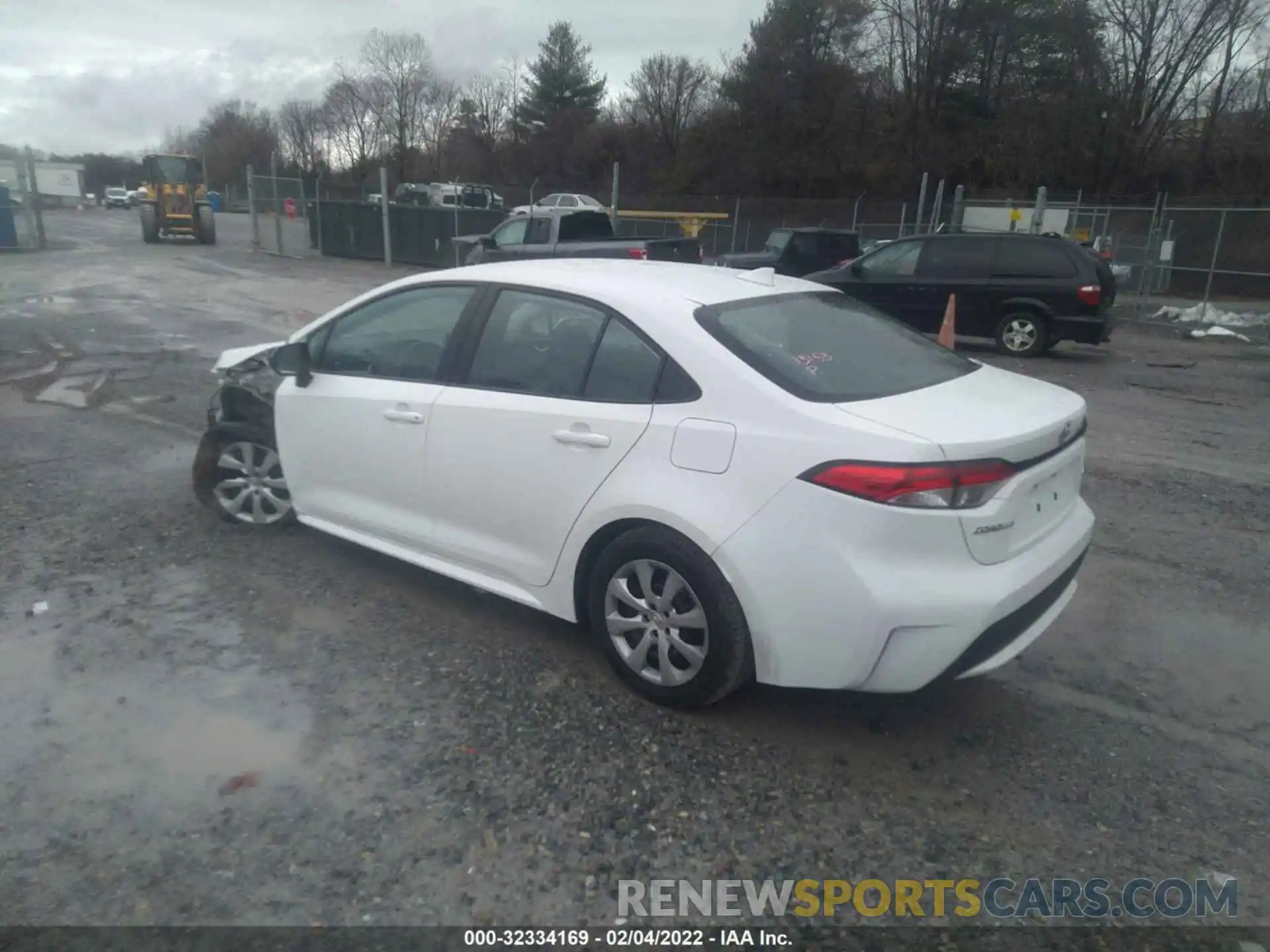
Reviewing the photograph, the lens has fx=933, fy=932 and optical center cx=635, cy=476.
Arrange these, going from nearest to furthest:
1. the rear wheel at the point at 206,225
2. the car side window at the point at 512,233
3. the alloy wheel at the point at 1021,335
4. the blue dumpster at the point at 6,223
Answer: the alloy wheel at the point at 1021,335 < the car side window at the point at 512,233 < the blue dumpster at the point at 6,223 < the rear wheel at the point at 206,225

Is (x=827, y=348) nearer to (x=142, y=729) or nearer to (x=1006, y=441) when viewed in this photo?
(x=1006, y=441)

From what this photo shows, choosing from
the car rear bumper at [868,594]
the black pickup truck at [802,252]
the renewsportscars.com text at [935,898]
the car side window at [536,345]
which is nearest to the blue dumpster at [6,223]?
the black pickup truck at [802,252]

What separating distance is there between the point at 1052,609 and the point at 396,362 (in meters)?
2.97

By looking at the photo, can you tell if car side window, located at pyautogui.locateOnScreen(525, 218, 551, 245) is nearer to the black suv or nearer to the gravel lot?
the black suv

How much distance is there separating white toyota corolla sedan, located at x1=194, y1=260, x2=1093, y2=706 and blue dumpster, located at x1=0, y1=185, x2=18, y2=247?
26.4 metres

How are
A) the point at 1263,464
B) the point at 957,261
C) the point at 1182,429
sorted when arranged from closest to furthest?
the point at 1263,464 → the point at 1182,429 → the point at 957,261

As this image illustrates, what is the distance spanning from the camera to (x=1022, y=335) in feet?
41.0

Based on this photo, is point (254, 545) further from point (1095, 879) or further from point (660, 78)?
point (660, 78)

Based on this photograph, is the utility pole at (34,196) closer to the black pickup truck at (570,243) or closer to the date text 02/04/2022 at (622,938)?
the black pickup truck at (570,243)

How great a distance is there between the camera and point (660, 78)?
53750mm

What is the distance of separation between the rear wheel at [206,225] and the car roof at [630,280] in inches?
1215

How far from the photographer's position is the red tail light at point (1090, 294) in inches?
470

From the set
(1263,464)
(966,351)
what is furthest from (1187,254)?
(1263,464)

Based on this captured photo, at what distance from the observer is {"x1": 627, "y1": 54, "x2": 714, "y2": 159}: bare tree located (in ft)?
171
